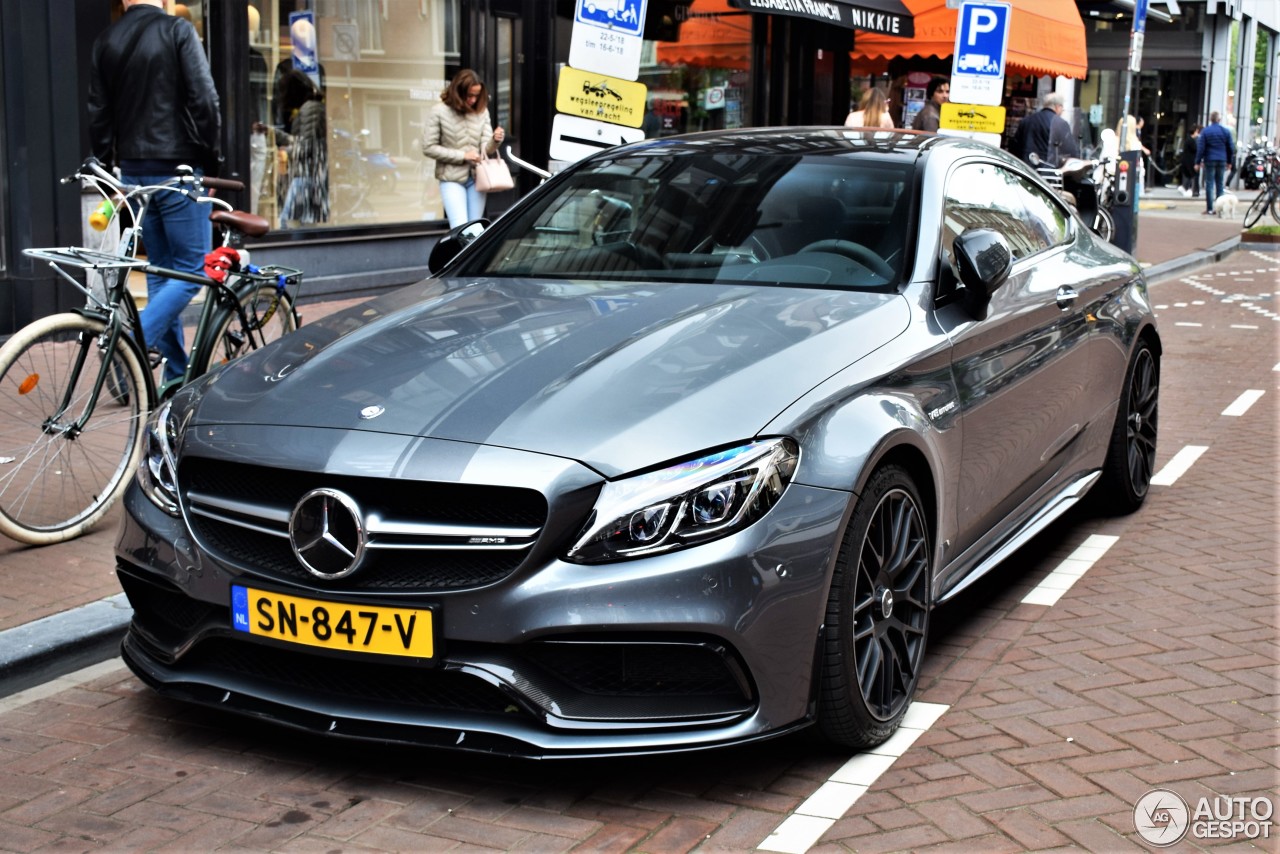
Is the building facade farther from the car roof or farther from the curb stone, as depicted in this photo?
the curb stone

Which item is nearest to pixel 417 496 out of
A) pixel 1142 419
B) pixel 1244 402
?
pixel 1142 419

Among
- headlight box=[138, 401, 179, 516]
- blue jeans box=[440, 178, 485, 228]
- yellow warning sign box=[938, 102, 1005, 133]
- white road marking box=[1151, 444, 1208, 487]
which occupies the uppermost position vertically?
yellow warning sign box=[938, 102, 1005, 133]

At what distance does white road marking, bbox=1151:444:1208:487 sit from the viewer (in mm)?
7047

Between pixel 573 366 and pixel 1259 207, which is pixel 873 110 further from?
pixel 1259 207

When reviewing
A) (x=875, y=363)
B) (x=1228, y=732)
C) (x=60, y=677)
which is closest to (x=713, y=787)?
(x=875, y=363)

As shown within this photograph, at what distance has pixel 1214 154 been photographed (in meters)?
30.6

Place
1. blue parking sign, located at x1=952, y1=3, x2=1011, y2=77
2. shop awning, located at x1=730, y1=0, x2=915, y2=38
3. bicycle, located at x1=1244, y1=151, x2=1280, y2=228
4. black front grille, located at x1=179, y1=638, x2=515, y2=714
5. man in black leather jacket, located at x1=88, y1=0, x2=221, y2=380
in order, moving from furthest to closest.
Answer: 1. bicycle, located at x1=1244, y1=151, x2=1280, y2=228
2. shop awning, located at x1=730, y1=0, x2=915, y2=38
3. blue parking sign, located at x1=952, y1=3, x2=1011, y2=77
4. man in black leather jacket, located at x1=88, y1=0, x2=221, y2=380
5. black front grille, located at x1=179, y1=638, x2=515, y2=714

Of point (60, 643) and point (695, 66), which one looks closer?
point (60, 643)

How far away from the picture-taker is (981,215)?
16.6 feet

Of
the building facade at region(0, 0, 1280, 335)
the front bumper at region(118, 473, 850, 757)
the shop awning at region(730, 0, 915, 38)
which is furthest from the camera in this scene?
the shop awning at region(730, 0, 915, 38)

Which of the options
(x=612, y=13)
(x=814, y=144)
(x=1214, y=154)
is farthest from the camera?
(x=1214, y=154)

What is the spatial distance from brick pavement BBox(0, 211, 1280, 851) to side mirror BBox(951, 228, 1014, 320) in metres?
1.04

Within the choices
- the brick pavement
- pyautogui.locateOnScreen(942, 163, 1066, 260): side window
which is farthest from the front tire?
pyautogui.locateOnScreen(942, 163, 1066, 260): side window

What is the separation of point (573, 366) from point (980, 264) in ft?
4.46
